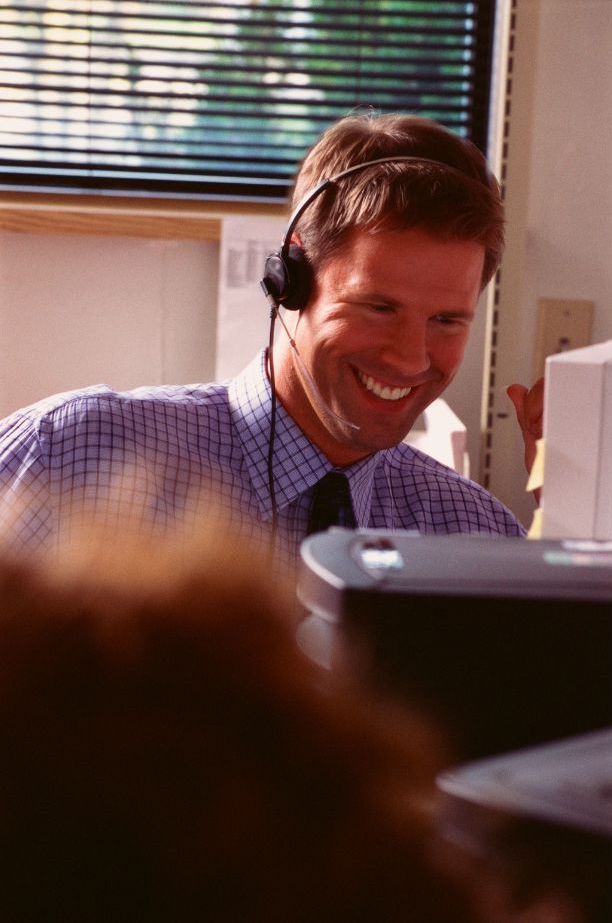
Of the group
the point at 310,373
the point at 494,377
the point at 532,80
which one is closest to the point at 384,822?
the point at 310,373

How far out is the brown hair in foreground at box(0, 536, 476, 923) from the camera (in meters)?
0.25

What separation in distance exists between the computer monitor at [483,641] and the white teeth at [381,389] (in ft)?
2.50

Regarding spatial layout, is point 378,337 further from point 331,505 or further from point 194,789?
point 194,789

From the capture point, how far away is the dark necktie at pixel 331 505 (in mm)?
1053

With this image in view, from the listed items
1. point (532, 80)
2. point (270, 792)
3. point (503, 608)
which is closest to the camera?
point (270, 792)

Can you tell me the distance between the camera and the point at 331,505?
107 centimetres

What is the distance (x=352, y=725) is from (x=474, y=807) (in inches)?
1.6

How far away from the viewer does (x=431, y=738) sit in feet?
0.97

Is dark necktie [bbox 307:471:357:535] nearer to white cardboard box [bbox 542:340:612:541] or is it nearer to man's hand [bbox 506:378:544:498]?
man's hand [bbox 506:378:544:498]

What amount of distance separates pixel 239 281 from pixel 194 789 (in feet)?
4.99

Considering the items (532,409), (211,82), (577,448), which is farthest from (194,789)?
(211,82)

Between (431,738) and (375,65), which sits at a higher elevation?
(375,65)

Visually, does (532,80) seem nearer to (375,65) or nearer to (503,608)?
(375,65)

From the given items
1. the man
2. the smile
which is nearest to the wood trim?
the man
